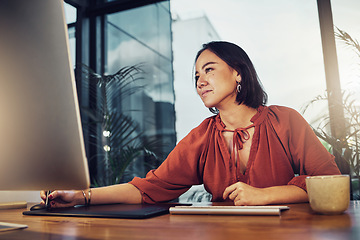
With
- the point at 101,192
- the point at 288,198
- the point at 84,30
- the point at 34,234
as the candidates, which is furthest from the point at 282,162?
the point at 84,30

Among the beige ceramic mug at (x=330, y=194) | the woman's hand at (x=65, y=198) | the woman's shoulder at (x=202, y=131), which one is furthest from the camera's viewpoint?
the woman's shoulder at (x=202, y=131)

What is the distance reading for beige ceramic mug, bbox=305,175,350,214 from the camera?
0.71 meters

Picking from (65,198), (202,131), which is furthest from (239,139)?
(65,198)

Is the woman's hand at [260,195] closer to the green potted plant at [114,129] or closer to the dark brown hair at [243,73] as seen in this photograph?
the dark brown hair at [243,73]

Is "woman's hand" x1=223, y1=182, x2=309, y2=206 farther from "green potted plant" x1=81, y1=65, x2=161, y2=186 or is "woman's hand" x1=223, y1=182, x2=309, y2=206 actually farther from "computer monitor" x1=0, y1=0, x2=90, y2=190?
"green potted plant" x1=81, y1=65, x2=161, y2=186

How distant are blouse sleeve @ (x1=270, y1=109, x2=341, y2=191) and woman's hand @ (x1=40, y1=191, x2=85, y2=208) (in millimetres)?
728

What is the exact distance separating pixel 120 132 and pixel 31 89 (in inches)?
103

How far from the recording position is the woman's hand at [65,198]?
1.07 metres

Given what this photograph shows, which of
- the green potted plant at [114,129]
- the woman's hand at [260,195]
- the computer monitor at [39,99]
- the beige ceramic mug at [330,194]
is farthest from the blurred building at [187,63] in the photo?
the computer monitor at [39,99]

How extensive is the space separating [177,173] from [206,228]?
2.82 ft

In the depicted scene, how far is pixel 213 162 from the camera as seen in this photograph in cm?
152

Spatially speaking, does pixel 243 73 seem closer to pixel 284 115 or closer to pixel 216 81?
pixel 216 81

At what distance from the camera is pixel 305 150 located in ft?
4.47

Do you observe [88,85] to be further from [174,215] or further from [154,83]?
[174,215]
